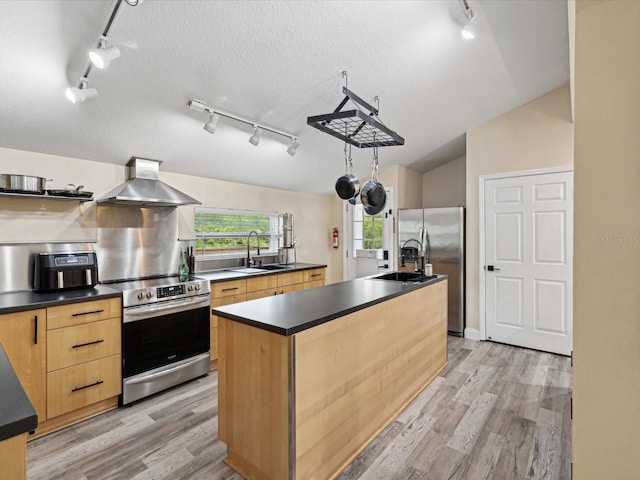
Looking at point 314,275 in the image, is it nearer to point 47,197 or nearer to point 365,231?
point 365,231

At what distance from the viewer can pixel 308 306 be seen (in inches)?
79.9

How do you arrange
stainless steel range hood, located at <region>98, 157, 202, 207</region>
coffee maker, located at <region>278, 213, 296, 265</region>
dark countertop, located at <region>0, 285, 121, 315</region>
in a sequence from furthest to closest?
coffee maker, located at <region>278, 213, 296, 265</region>
stainless steel range hood, located at <region>98, 157, 202, 207</region>
dark countertop, located at <region>0, 285, 121, 315</region>

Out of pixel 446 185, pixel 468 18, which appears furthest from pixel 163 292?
pixel 446 185

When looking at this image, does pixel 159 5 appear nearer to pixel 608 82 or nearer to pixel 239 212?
pixel 608 82

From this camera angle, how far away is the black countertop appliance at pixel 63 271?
2592 mm

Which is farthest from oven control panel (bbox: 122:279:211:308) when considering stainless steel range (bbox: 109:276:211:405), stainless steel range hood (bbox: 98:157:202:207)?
stainless steel range hood (bbox: 98:157:202:207)

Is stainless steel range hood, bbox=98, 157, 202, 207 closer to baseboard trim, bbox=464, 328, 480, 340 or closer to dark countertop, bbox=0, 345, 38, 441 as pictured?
dark countertop, bbox=0, 345, 38, 441

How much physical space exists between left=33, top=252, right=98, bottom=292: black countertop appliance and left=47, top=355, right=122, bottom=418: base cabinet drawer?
0.69 metres

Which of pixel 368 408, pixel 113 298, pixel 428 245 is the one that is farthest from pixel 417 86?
pixel 113 298

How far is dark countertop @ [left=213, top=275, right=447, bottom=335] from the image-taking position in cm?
170

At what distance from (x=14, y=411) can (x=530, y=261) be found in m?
4.50

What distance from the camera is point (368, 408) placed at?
2180mm

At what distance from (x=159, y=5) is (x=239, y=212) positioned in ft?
8.87

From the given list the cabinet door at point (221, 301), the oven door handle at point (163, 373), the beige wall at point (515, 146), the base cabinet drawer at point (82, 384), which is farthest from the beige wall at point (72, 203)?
the beige wall at point (515, 146)
